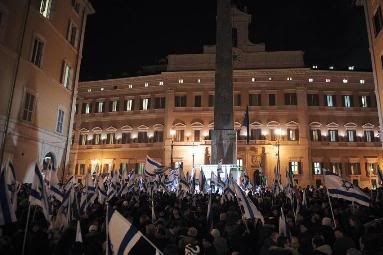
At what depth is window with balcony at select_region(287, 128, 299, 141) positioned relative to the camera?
126 ft

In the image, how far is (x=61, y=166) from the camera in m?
22.5

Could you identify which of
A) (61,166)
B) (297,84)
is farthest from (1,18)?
(297,84)

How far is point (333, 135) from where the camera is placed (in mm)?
38969

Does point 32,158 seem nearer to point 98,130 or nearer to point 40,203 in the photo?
point 40,203

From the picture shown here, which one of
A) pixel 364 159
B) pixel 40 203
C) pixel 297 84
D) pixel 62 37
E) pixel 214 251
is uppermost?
pixel 297 84

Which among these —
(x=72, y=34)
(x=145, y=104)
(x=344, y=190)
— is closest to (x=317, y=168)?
(x=145, y=104)

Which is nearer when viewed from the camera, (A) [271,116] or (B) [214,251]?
(B) [214,251]

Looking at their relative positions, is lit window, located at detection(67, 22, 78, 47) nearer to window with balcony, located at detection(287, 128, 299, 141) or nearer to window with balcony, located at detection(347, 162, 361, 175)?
window with balcony, located at detection(287, 128, 299, 141)

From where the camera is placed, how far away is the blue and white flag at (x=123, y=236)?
142 inches

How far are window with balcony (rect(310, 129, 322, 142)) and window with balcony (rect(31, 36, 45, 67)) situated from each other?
2996 cm

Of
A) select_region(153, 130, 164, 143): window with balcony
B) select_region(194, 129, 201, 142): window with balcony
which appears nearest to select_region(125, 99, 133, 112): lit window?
select_region(153, 130, 164, 143): window with balcony

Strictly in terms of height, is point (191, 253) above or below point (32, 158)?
below

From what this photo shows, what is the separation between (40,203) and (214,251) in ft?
11.0

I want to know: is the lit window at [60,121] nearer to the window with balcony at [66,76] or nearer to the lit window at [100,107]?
the window with balcony at [66,76]
